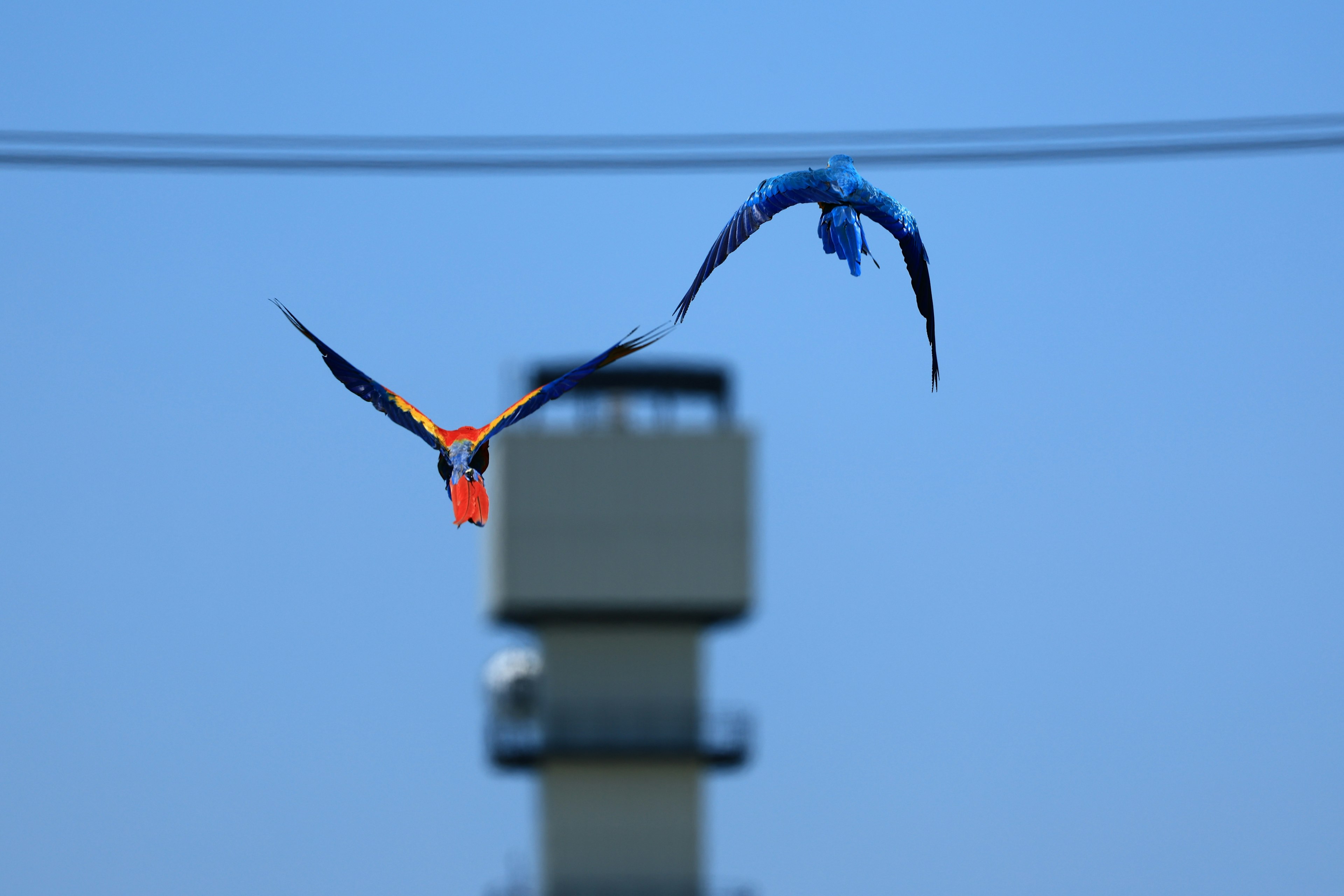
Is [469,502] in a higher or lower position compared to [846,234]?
lower

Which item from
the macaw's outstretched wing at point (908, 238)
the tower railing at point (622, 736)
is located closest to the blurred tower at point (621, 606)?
the tower railing at point (622, 736)

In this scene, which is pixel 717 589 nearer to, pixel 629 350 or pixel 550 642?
pixel 550 642

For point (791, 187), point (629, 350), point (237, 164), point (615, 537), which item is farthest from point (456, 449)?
point (615, 537)

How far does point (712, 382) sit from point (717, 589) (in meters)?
4.11

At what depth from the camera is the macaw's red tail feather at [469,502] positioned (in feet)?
47.7

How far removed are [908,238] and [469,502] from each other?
344 centimetres

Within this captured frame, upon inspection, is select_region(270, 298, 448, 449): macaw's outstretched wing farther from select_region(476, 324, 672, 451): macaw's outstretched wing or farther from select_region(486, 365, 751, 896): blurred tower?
select_region(486, 365, 751, 896): blurred tower

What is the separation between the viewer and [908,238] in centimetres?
1582

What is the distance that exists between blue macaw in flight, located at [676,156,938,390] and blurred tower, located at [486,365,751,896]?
29.4 m

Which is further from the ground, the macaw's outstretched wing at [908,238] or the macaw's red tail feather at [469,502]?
the macaw's outstretched wing at [908,238]

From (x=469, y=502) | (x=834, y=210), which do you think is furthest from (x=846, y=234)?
(x=469, y=502)

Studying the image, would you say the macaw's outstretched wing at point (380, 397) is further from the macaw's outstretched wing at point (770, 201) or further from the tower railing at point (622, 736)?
the tower railing at point (622, 736)

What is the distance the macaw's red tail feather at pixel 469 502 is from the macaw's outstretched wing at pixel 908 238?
3002 millimetres

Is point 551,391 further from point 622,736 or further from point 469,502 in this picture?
point 622,736
